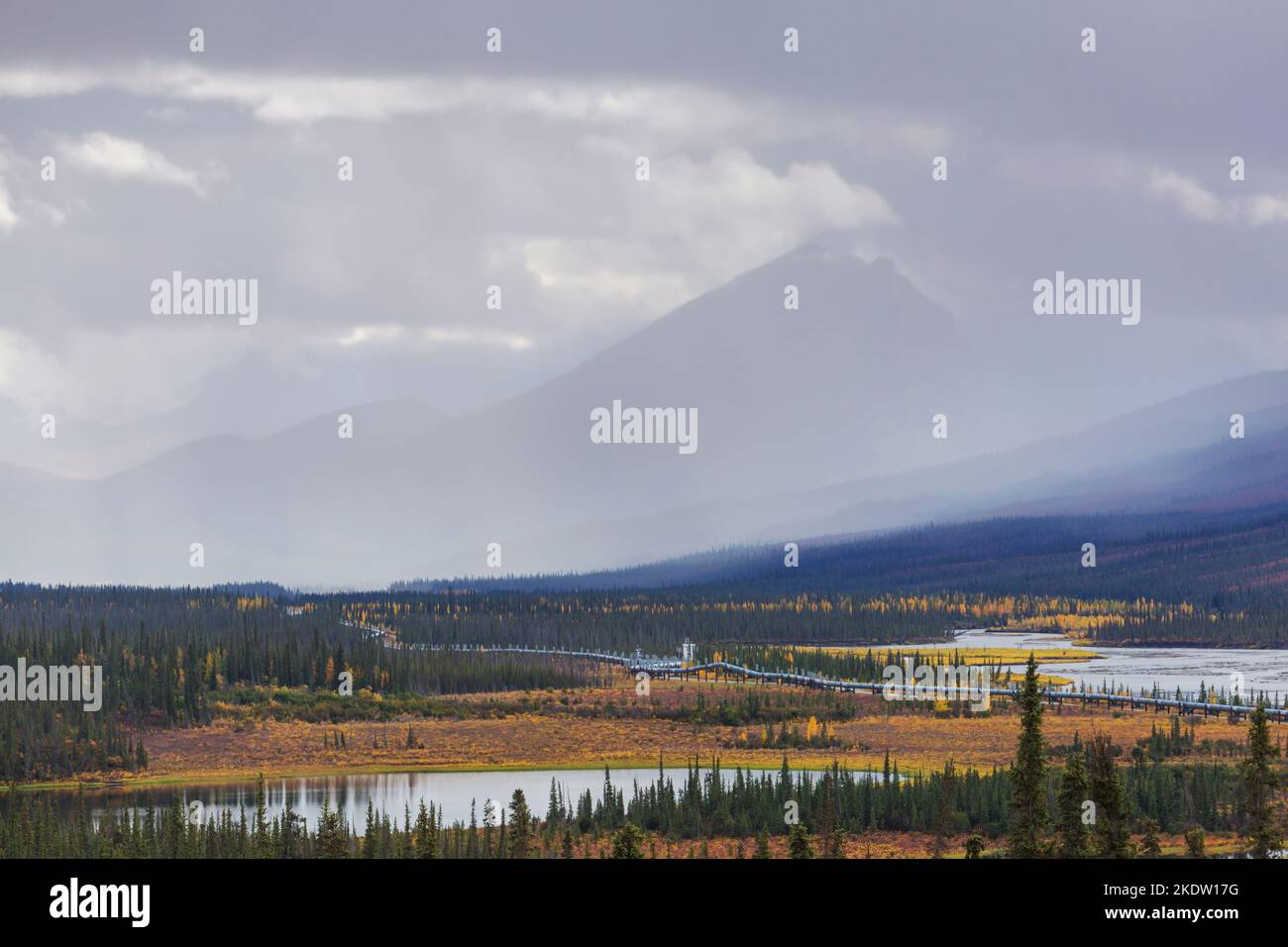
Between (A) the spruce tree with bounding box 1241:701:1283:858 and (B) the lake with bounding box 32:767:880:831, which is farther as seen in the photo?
(B) the lake with bounding box 32:767:880:831

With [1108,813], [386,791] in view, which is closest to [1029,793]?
[1108,813]

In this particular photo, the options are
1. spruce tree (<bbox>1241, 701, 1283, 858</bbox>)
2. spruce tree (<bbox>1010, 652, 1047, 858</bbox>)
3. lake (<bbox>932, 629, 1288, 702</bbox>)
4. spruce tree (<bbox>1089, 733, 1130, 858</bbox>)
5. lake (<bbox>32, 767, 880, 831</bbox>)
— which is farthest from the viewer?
lake (<bbox>932, 629, 1288, 702</bbox>)

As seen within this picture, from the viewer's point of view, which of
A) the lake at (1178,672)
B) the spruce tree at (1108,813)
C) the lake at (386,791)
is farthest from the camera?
the lake at (1178,672)

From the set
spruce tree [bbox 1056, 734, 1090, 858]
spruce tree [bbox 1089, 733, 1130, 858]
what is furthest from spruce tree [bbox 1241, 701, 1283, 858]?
spruce tree [bbox 1056, 734, 1090, 858]

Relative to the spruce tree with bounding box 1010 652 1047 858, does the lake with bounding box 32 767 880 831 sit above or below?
below

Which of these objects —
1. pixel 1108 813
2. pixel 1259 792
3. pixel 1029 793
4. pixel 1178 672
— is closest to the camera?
pixel 1029 793

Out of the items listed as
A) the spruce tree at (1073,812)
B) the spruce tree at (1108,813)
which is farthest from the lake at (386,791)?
the spruce tree at (1073,812)

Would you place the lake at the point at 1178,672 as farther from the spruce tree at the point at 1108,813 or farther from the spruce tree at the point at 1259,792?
the spruce tree at the point at 1108,813

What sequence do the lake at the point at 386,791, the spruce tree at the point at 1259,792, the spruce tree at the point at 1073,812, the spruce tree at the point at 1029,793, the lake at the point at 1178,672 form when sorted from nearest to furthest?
the spruce tree at the point at 1073,812 < the spruce tree at the point at 1029,793 < the spruce tree at the point at 1259,792 < the lake at the point at 386,791 < the lake at the point at 1178,672

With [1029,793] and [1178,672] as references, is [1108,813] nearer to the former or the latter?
[1029,793]

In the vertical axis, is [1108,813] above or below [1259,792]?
below

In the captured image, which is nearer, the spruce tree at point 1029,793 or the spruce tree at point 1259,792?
the spruce tree at point 1029,793

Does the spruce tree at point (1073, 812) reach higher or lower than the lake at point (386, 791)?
higher

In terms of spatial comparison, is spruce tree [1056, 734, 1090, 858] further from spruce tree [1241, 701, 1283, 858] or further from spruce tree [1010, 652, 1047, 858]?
spruce tree [1241, 701, 1283, 858]
